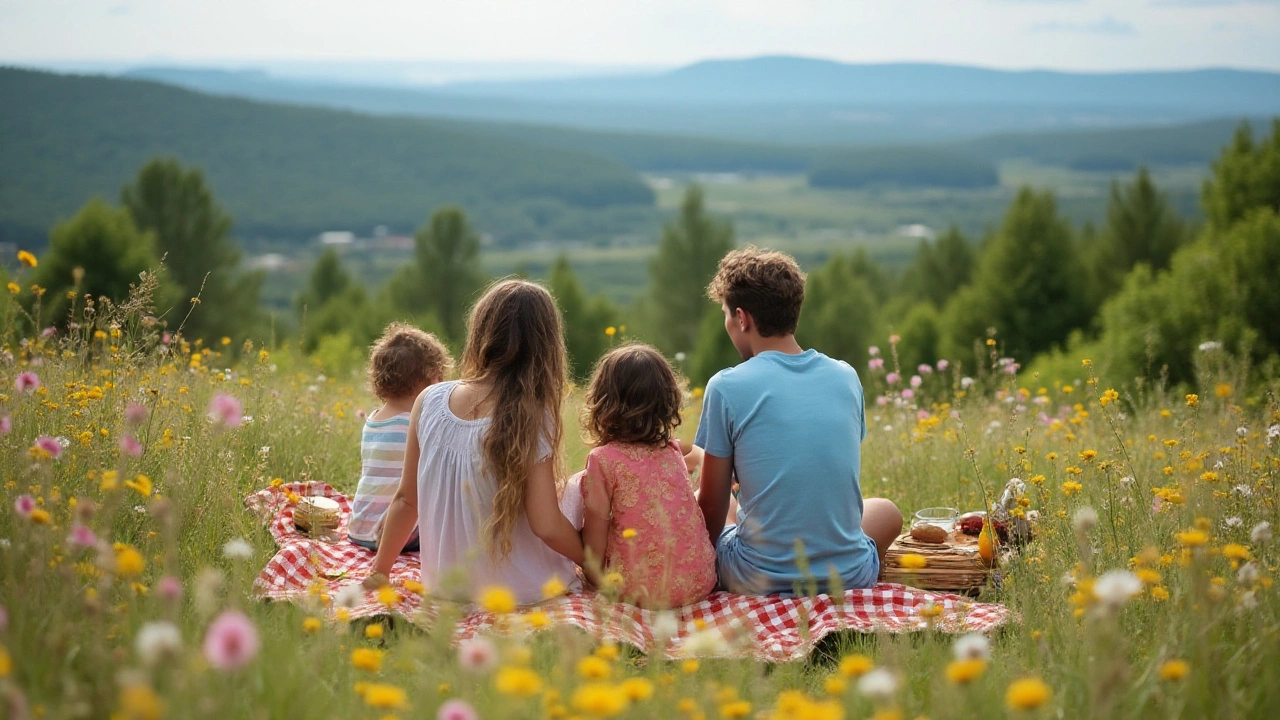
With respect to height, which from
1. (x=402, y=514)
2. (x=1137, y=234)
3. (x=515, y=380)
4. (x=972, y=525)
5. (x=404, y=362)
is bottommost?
(x=1137, y=234)

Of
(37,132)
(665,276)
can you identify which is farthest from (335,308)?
(37,132)

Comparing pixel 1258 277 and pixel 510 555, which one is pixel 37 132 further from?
pixel 1258 277

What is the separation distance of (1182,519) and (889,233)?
617ft

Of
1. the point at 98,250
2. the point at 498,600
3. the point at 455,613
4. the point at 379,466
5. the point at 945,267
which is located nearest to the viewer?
the point at 498,600

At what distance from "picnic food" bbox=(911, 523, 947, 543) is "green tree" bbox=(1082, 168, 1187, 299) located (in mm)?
41837

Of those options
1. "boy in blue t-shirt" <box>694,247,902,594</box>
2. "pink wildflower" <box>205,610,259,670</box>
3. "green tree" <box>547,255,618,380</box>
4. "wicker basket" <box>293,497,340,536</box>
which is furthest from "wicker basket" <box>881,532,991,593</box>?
"green tree" <box>547,255,618,380</box>

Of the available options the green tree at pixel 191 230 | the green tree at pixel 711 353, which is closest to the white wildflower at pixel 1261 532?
the green tree at pixel 711 353

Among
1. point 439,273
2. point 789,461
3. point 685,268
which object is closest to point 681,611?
point 789,461

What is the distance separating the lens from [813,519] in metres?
3.92

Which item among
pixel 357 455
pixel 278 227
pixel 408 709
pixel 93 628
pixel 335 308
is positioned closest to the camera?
pixel 408 709

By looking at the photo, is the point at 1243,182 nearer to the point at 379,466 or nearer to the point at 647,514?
the point at 647,514

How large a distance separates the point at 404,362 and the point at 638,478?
51.4 inches

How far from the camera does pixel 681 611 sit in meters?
3.90

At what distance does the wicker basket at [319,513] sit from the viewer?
175 inches
